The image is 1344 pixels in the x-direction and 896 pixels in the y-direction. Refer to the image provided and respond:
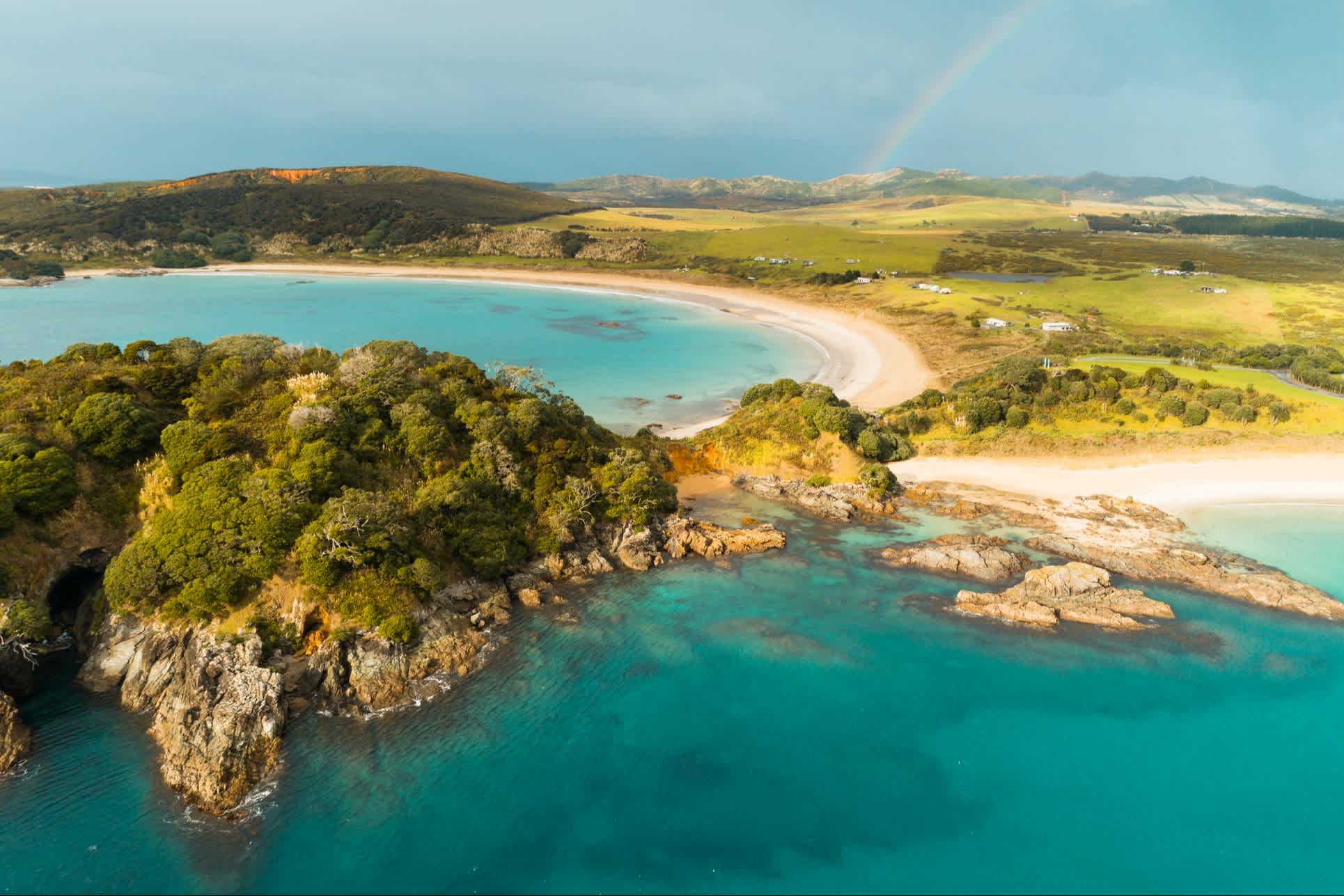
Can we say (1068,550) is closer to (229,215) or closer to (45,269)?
(45,269)

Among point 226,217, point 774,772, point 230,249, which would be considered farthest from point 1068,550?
point 226,217

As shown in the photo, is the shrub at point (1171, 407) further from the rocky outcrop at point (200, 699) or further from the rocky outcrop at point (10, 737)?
the rocky outcrop at point (10, 737)

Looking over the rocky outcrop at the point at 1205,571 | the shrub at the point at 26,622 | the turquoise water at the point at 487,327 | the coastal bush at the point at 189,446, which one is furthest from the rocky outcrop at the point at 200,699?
the turquoise water at the point at 487,327

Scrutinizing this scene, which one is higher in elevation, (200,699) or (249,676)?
(249,676)

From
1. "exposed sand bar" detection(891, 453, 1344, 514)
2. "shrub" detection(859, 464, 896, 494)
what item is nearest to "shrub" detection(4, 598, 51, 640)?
"shrub" detection(859, 464, 896, 494)

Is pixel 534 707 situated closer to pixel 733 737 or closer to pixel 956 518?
pixel 733 737

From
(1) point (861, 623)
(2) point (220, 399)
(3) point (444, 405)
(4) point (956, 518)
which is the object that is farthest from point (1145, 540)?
(2) point (220, 399)
